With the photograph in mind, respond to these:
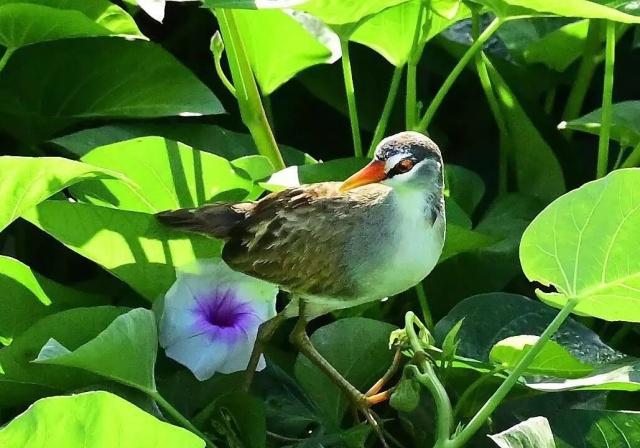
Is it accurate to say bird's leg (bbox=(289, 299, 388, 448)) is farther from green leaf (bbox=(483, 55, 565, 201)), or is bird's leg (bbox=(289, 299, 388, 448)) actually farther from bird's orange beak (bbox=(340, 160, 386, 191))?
green leaf (bbox=(483, 55, 565, 201))

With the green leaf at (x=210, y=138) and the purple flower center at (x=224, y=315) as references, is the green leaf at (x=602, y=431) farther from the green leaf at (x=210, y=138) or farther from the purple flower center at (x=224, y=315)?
the green leaf at (x=210, y=138)

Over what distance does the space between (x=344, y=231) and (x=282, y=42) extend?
27 centimetres

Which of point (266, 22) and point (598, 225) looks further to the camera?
point (266, 22)

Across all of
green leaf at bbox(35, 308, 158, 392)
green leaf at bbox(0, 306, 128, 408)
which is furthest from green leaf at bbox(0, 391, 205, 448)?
green leaf at bbox(0, 306, 128, 408)

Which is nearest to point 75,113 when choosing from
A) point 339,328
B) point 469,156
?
point 339,328

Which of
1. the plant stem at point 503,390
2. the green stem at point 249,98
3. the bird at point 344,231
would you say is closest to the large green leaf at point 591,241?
the plant stem at point 503,390

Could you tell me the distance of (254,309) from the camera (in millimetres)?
1227

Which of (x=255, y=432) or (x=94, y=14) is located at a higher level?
(x=94, y=14)

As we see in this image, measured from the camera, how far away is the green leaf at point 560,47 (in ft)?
4.60

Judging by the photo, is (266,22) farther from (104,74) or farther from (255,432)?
(255,432)

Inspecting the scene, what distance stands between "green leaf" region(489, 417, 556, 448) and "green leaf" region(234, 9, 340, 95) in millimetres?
530

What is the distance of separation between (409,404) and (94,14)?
568 mm

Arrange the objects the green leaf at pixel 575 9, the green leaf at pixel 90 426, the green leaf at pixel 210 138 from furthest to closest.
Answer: the green leaf at pixel 210 138 < the green leaf at pixel 575 9 < the green leaf at pixel 90 426

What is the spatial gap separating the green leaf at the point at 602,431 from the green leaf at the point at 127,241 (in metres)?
0.41
